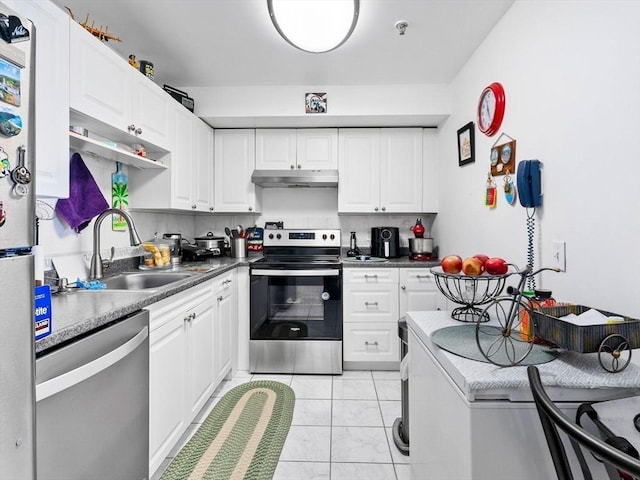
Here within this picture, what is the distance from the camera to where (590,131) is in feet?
3.81

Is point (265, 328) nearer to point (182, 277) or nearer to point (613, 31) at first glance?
point (182, 277)

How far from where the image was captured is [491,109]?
1923 mm

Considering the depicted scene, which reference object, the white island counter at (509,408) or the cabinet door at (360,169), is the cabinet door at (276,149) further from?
the white island counter at (509,408)

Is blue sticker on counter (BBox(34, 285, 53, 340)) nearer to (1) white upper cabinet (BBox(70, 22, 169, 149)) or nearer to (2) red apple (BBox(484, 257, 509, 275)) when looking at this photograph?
(1) white upper cabinet (BBox(70, 22, 169, 149))

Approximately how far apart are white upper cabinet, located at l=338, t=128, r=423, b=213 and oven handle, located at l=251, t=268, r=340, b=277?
670mm

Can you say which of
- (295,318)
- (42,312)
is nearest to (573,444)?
(42,312)

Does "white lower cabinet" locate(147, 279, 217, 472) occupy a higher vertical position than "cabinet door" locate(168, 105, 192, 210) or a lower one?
lower

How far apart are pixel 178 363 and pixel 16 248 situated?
4.06 ft

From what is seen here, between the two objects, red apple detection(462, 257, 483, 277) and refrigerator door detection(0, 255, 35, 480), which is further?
red apple detection(462, 257, 483, 277)

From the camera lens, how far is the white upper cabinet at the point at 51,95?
47.2 inches

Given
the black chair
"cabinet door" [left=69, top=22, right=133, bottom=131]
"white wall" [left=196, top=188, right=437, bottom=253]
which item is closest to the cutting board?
"cabinet door" [left=69, top=22, right=133, bottom=131]

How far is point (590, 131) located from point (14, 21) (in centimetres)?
170

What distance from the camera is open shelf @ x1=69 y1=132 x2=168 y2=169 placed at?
1487 millimetres

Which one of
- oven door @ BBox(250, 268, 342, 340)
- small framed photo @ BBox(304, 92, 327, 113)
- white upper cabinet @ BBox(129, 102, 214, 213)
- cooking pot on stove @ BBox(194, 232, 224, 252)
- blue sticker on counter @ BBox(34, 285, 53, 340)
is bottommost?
oven door @ BBox(250, 268, 342, 340)
